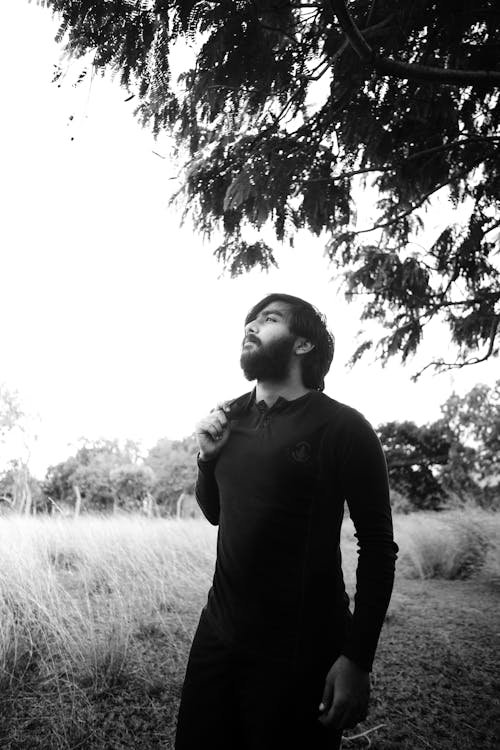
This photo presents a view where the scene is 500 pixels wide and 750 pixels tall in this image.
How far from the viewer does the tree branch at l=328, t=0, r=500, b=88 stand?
157cm

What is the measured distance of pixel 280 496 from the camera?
1.37 meters

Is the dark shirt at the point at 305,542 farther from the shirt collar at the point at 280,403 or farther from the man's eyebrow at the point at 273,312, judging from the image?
the man's eyebrow at the point at 273,312

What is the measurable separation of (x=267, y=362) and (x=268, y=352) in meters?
0.04

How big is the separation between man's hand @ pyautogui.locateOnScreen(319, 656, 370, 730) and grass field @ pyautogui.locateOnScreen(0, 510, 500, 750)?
1312 mm

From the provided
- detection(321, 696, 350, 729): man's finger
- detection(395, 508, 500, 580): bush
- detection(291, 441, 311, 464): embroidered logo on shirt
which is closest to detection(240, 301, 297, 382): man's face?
detection(291, 441, 311, 464): embroidered logo on shirt

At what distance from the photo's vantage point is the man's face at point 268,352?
1726mm

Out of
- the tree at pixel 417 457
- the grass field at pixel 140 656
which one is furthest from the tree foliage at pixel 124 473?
the grass field at pixel 140 656

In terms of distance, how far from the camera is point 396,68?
5.98 ft

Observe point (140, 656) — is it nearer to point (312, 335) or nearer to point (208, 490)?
point (208, 490)

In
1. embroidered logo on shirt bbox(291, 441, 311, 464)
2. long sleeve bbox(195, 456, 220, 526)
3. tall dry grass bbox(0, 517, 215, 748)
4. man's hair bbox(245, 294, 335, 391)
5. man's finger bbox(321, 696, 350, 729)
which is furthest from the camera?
tall dry grass bbox(0, 517, 215, 748)

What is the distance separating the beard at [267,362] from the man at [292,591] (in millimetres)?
190

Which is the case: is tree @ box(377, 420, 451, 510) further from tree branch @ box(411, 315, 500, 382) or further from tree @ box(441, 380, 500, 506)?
tree branch @ box(411, 315, 500, 382)

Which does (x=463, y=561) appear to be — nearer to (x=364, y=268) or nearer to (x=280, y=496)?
(x=364, y=268)

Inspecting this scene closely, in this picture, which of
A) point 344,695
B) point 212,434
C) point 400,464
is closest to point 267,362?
point 212,434
